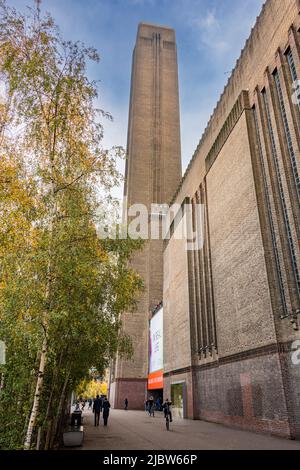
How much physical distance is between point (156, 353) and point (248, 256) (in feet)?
70.2

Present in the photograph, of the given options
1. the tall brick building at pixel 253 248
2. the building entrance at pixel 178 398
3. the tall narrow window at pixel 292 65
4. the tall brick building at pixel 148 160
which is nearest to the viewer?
the tall brick building at pixel 253 248

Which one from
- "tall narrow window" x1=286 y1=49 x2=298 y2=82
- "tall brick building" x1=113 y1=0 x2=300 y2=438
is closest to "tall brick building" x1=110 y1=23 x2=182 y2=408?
"tall brick building" x1=113 y1=0 x2=300 y2=438

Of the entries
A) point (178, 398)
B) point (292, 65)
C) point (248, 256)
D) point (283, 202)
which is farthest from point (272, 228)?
point (178, 398)

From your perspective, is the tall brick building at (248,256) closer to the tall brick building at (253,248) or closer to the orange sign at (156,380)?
the tall brick building at (253,248)

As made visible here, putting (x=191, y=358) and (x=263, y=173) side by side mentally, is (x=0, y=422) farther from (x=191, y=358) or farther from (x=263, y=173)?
(x=191, y=358)

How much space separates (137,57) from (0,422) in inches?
2322

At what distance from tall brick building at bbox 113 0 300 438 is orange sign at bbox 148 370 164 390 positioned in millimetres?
2256

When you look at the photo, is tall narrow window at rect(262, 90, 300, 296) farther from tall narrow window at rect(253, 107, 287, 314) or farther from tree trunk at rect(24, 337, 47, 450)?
tree trunk at rect(24, 337, 47, 450)

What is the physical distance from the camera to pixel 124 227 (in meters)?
10.9

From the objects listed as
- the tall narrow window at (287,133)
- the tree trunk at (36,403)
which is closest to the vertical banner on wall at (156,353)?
the tall narrow window at (287,133)

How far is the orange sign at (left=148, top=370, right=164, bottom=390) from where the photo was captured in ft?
101

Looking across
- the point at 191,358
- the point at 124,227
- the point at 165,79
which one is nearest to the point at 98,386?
the point at 191,358

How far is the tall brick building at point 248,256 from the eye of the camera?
13.4 metres

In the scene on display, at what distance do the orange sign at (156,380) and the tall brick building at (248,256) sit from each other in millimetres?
2256
